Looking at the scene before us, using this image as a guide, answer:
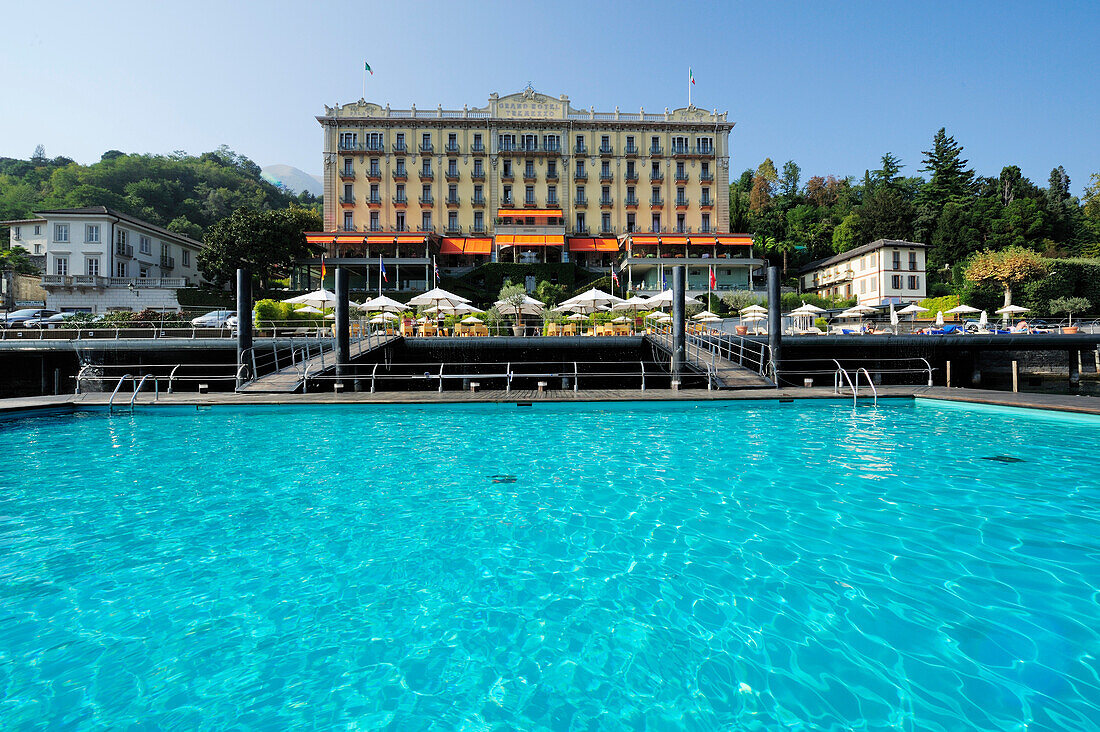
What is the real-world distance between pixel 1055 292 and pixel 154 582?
59.0 meters

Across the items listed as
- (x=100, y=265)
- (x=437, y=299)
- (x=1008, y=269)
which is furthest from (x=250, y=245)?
(x=1008, y=269)

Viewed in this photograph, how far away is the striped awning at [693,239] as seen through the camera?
50.1m

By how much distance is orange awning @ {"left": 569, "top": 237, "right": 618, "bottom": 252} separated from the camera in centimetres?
5203

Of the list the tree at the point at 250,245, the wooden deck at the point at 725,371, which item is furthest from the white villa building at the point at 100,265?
the wooden deck at the point at 725,371

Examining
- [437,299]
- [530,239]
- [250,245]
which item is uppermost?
[530,239]

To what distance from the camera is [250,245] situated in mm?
45125

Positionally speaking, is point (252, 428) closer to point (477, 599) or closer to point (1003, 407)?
point (477, 599)

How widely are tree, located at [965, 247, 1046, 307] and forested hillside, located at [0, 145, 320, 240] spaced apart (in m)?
71.9

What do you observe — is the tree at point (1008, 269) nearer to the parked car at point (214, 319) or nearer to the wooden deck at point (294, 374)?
the wooden deck at point (294, 374)

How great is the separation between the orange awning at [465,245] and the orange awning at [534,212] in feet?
12.4

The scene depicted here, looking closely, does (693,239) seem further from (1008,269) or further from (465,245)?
(1008,269)

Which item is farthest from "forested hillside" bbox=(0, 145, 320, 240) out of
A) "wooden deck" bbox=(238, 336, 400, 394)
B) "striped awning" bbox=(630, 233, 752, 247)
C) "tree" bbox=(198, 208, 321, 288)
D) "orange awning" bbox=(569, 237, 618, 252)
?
"wooden deck" bbox=(238, 336, 400, 394)

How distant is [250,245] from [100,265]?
1309 cm

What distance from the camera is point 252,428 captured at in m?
11.9
